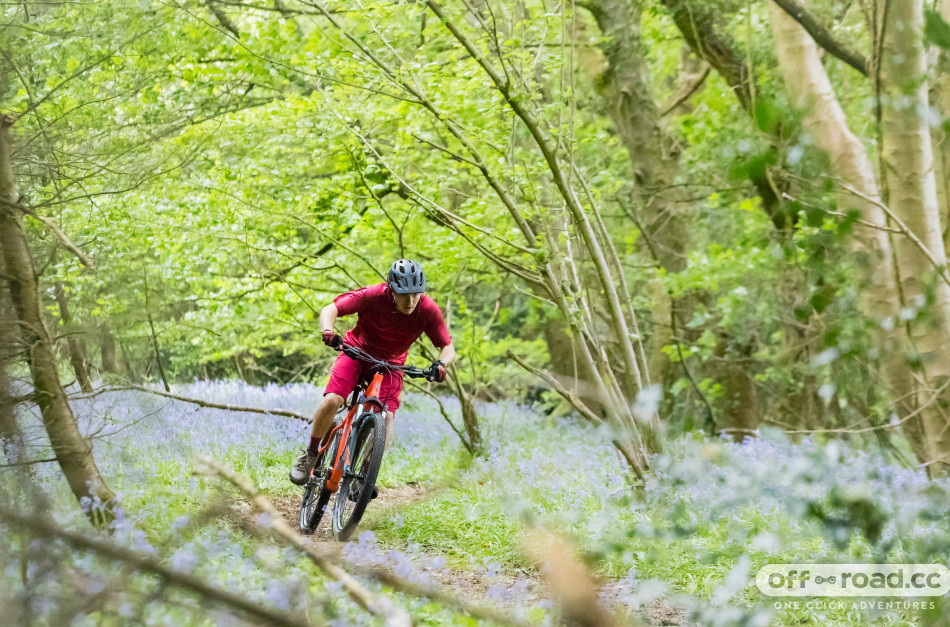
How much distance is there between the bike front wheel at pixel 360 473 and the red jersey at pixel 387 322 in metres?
0.59

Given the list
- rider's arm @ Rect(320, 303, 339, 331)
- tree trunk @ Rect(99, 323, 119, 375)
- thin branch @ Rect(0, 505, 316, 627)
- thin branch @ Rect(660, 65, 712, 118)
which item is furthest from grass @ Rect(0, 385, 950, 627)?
thin branch @ Rect(660, 65, 712, 118)

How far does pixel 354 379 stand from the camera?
5.46 meters

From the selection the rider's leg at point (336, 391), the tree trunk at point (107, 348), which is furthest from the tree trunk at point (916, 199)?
the tree trunk at point (107, 348)

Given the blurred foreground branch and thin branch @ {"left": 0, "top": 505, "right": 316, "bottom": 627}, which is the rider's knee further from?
thin branch @ {"left": 0, "top": 505, "right": 316, "bottom": 627}

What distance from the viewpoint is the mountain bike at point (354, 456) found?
5047 millimetres

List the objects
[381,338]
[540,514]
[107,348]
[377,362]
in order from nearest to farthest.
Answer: [107,348]
[540,514]
[377,362]
[381,338]

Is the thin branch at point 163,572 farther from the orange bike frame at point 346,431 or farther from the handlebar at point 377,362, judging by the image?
the orange bike frame at point 346,431

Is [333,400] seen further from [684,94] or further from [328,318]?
[684,94]

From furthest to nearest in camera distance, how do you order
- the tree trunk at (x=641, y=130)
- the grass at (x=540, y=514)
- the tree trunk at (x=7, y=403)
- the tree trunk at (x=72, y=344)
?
the tree trunk at (x=641, y=130), the tree trunk at (x=72, y=344), the tree trunk at (x=7, y=403), the grass at (x=540, y=514)

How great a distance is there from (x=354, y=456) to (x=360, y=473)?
132mm

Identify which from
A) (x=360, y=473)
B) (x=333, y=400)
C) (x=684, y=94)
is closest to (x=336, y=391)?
(x=333, y=400)

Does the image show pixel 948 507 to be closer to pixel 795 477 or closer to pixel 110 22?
pixel 795 477

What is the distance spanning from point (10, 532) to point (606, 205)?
1273 centimetres

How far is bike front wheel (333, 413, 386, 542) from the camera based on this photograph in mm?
5027
